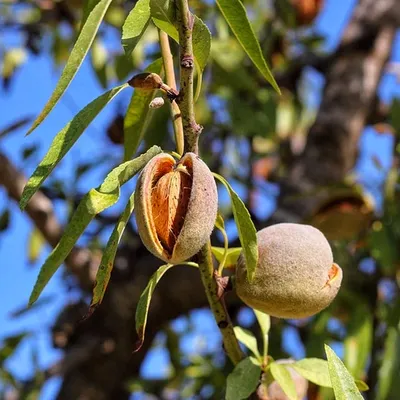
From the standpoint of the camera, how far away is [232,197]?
2.19ft

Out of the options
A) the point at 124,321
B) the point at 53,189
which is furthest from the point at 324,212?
the point at 53,189

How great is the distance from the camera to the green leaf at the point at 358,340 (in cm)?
151

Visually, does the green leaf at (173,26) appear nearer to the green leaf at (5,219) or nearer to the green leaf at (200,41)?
the green leaf at (200,41)

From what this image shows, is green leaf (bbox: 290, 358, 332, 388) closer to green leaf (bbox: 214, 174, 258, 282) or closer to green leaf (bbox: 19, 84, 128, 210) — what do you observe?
green leaf (bbox: 214, 174, 258, 282)

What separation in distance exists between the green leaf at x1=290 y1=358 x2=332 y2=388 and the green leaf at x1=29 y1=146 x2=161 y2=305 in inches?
12.1

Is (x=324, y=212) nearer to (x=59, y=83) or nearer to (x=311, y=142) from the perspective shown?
(x=311, y=142)

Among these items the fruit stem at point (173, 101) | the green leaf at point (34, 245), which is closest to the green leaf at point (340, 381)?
the fruit stem at point (173, 101)

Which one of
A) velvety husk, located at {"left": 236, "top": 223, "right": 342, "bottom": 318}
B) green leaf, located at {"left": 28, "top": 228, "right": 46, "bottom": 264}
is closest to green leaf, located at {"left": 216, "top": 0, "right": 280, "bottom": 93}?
velvety husk, located at {"left": 236, "top": 223, "right": 342, "bottom": 318}

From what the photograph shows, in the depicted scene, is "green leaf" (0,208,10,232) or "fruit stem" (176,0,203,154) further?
"green leaf" (0,208,10,232)

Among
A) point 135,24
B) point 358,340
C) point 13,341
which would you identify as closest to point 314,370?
point 135,24

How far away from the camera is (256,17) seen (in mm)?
2660

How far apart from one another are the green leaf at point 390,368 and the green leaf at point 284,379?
2.04 ft

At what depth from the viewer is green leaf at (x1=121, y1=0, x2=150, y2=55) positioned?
671 millimetres

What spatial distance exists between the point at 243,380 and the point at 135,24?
37 cm
